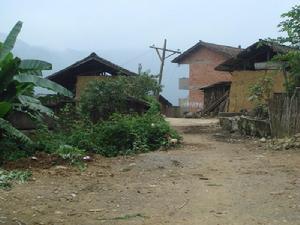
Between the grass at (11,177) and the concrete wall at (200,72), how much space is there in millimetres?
30258

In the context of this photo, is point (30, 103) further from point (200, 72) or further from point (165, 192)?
point (200, 72)

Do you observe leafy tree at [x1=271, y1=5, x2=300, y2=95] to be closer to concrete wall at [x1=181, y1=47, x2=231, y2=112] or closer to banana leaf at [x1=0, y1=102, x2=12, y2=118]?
banana leaf at [x1=0, y1=102, x2=12, y2=118]

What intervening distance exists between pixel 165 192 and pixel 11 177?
2694mm

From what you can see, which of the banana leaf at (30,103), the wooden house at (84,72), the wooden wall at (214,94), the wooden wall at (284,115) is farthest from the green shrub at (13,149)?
the wooden wall at (214,94)

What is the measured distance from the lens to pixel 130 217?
19.5 ft

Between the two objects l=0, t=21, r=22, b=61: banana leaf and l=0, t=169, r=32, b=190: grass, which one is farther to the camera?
l=0, t=21, r=22, b=61: banana leaf

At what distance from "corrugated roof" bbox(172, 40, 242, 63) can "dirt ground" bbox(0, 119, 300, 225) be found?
26.4 m

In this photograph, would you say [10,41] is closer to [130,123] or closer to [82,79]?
[130,123]

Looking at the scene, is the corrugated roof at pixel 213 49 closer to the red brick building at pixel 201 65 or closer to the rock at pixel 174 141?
the red brick building at pixel 201 65

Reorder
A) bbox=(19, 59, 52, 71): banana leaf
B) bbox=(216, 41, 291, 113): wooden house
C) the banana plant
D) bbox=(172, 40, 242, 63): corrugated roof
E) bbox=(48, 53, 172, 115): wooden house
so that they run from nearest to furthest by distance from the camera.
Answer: the banana plant < bbox=(19, 59, 52, 71): banana leaf < bbox=(48, 53, 172, 115): wooden house < bbox=(216, 41, 291, 113): wooden house < bbox=(172, 40, 242, 63): corrugated roof

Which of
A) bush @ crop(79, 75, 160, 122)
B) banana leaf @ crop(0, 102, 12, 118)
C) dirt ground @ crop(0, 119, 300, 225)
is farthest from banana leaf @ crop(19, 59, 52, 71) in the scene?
dirt ground @ crop(0, 119, 300, 225)

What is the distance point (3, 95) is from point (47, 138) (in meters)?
1.50

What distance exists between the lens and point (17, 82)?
457 inches

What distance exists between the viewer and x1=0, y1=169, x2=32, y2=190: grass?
7621mm
